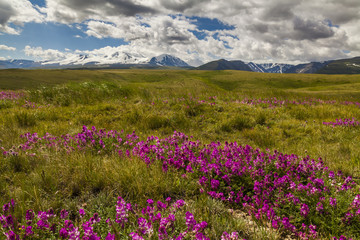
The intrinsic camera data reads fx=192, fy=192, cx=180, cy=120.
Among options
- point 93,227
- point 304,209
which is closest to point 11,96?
point 93,227

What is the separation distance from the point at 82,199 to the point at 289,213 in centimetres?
320

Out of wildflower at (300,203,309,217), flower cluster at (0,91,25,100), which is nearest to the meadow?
wildflower at (300,203,309,217)

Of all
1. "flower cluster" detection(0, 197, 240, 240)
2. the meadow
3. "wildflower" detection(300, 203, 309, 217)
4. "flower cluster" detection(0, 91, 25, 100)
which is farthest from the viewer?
"flower cluster" detection(0, 91, 25, 100)

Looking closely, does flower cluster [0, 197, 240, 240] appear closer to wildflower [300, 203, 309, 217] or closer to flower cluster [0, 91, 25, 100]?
wildflower [300, 203, 309, 217]

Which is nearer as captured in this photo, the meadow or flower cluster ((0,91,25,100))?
the meadow

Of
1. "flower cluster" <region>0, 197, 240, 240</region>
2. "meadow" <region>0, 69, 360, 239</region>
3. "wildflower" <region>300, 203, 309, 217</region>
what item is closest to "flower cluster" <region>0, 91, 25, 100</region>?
"meadow" <region>0, 69, 360, 239</region>

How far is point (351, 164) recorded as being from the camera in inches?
169

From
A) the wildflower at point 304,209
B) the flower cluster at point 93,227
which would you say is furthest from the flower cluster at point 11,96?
the wildflower at point 304,209

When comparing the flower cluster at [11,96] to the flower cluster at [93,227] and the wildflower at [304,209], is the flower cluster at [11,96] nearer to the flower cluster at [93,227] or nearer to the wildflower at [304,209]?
the flower cluster at [93,227]

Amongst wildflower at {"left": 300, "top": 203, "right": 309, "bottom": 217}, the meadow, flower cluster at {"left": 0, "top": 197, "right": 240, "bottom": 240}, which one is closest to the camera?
flower cluster at {"left": 0, "top": 197, "right": 240, "bottom": 240}

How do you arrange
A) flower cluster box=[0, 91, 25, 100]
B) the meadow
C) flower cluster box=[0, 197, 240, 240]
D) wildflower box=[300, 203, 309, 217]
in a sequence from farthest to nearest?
flower cluster box=[0, 91, 25, 100] → wildflower box=[300, 203, 309, 217] → the meadow → flower cluster box=[0, 197, 240, 240]

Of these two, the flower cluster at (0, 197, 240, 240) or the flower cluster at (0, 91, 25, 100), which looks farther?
the flower cluster at (0, 91, 25, 100)

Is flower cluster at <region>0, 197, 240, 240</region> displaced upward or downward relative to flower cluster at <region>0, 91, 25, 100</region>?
downward

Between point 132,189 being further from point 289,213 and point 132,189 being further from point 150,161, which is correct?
point 289,213
